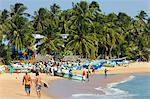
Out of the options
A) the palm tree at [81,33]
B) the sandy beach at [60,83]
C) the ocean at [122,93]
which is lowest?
the ocean at [122,93]

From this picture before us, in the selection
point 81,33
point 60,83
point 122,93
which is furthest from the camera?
point 81,33

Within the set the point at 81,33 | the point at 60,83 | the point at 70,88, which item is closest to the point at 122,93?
the point at 70,88

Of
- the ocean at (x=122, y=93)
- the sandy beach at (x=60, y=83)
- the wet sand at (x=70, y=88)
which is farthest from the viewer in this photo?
the wet sand at (x=70, y=88)

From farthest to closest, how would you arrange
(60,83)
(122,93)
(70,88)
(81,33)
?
(81,33), (60,83), (70,88), (122,93)

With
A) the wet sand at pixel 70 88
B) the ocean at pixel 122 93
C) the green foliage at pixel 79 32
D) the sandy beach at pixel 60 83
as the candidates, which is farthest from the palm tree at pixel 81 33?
the ocean at pixel 122 93

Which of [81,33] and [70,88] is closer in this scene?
[70,88]

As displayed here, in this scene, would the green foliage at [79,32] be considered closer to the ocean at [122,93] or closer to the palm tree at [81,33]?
the palm tree at [81,33]

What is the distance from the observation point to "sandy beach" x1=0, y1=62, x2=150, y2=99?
20312mm

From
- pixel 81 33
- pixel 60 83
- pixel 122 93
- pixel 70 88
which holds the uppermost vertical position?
pixel 81 33

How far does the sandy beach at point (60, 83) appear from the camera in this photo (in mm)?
20312

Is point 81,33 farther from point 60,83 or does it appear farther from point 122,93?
point 122,93

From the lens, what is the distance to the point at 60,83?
29.6 metres

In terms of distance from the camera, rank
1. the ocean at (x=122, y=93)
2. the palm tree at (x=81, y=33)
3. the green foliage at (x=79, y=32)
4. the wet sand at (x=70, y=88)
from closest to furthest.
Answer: the ocean at (x=122, y=93) → the wet sand at (x=70, y=88) → the green foliage at (x=79, y=32) → the palm tree at (x=81, y=33)

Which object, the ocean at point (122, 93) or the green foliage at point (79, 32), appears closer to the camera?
the ocean at point (122, 93)
